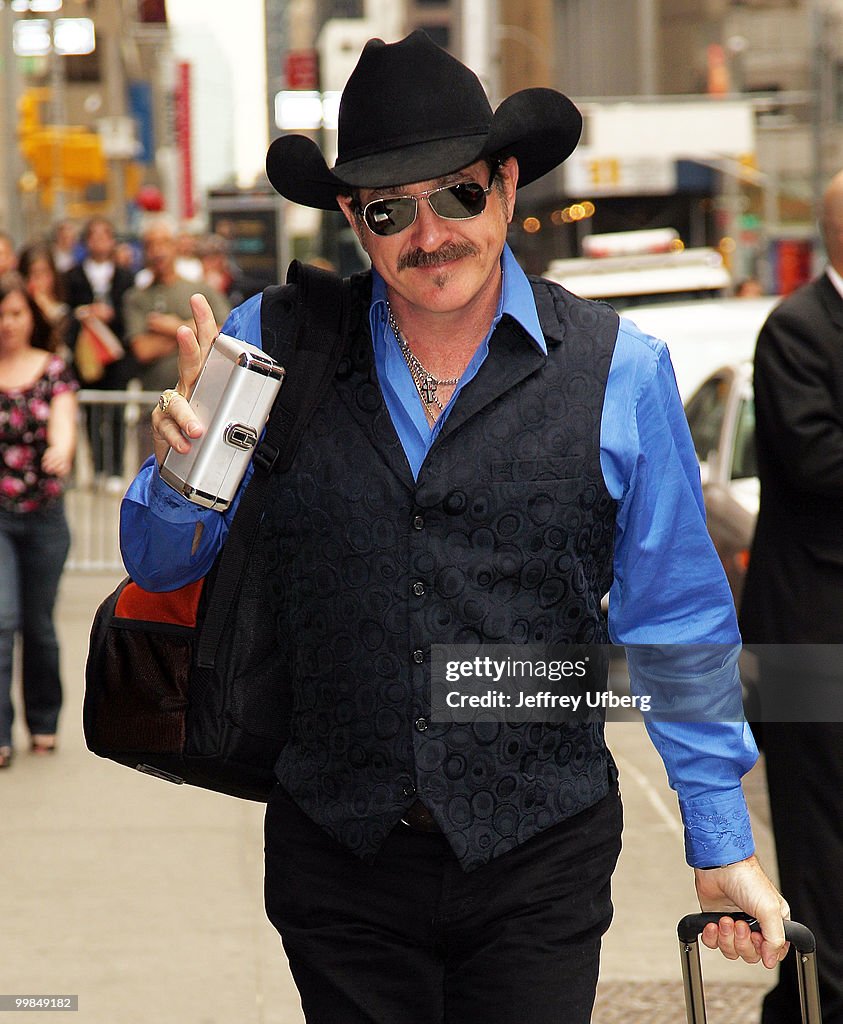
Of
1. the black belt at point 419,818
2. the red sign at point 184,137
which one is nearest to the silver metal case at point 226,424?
the black belt at point 419,818

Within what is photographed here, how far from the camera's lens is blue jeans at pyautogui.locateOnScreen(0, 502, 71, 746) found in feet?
23.8

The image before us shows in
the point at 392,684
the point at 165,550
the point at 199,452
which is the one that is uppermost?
the point at 199,452

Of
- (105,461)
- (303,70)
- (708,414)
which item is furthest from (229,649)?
(303,70)

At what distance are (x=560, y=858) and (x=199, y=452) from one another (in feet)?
2.71

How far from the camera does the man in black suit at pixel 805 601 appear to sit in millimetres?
4145

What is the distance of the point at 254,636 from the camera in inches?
110

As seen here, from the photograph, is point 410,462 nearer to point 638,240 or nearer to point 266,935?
point 266,935

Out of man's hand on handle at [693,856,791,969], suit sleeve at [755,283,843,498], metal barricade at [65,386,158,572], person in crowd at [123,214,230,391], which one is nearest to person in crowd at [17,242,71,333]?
person in crowd at [123,214,230,391]

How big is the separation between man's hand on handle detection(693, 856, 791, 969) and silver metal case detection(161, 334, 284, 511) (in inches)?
37.5

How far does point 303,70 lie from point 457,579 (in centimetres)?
1255

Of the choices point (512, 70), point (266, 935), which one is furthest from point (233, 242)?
point (512, 70)

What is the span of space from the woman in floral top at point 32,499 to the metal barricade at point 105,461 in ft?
13.7

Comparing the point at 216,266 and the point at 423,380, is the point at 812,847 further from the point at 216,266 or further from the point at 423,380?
the point at 216,266

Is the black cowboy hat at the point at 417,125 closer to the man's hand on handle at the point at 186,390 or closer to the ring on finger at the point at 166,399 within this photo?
the man's hand on handle at the point at 186,390
